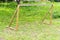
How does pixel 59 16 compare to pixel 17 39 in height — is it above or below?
below

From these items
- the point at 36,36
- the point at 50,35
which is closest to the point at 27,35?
the point at 36,36

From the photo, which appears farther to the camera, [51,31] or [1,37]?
[51,31]

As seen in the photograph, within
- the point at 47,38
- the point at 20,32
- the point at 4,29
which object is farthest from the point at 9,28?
the point at 47,38

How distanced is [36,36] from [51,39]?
0.70 metres

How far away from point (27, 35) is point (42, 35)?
60 cm

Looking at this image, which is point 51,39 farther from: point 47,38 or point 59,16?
point 59,16

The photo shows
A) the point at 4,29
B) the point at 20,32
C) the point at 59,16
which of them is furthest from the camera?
the point at 59,16

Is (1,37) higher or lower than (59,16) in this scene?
higher

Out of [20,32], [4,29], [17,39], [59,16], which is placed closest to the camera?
[17,39]

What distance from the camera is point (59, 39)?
7.96 meters

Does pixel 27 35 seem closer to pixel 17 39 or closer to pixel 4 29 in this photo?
pixel 17 39

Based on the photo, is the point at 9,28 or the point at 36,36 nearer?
the point at 36,36

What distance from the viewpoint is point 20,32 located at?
895cm

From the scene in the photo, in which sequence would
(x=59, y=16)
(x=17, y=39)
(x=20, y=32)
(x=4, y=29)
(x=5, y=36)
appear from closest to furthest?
(x=17, y=39)
(x=5, y=36)
(x=20, y=32)
(x=4, y=29)
(x=59, y=16)
